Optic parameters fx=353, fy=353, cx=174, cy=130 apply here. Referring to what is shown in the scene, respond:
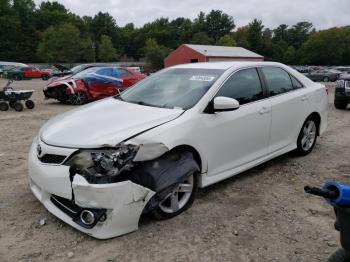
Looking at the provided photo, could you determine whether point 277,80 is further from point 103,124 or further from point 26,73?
point 26,73

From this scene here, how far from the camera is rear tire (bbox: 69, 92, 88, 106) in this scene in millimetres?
12883

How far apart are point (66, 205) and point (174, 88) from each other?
190 cm

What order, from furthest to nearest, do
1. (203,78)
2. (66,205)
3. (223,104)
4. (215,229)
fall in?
(203,78)
(223,104)
(215,229)
(66,205)

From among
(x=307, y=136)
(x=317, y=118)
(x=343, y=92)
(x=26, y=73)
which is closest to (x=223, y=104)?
(x=307, y=136)

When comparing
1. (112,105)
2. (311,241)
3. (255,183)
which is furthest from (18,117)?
(311,241)

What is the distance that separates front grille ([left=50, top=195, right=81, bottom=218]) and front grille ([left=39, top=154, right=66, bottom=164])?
13.4 inches

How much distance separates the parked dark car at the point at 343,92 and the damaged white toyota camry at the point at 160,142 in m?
7.37

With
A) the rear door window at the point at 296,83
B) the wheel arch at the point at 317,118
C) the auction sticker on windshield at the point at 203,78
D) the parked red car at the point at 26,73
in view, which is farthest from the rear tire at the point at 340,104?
the parked red car at the point at 26,73

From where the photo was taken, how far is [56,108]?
1234cm

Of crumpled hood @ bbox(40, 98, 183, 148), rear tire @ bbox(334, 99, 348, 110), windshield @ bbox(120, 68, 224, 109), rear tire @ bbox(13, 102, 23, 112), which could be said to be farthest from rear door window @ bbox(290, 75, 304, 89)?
rear tire @ bbox(13, 102, 23, 112)

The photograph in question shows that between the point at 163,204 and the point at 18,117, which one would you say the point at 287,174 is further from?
the point at 18,117

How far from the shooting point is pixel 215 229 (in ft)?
11.3

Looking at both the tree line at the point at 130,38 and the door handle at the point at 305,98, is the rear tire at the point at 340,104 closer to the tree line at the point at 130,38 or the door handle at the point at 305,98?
the door handle at the point at 305,98

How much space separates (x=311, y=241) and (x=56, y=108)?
1072 centimetres
